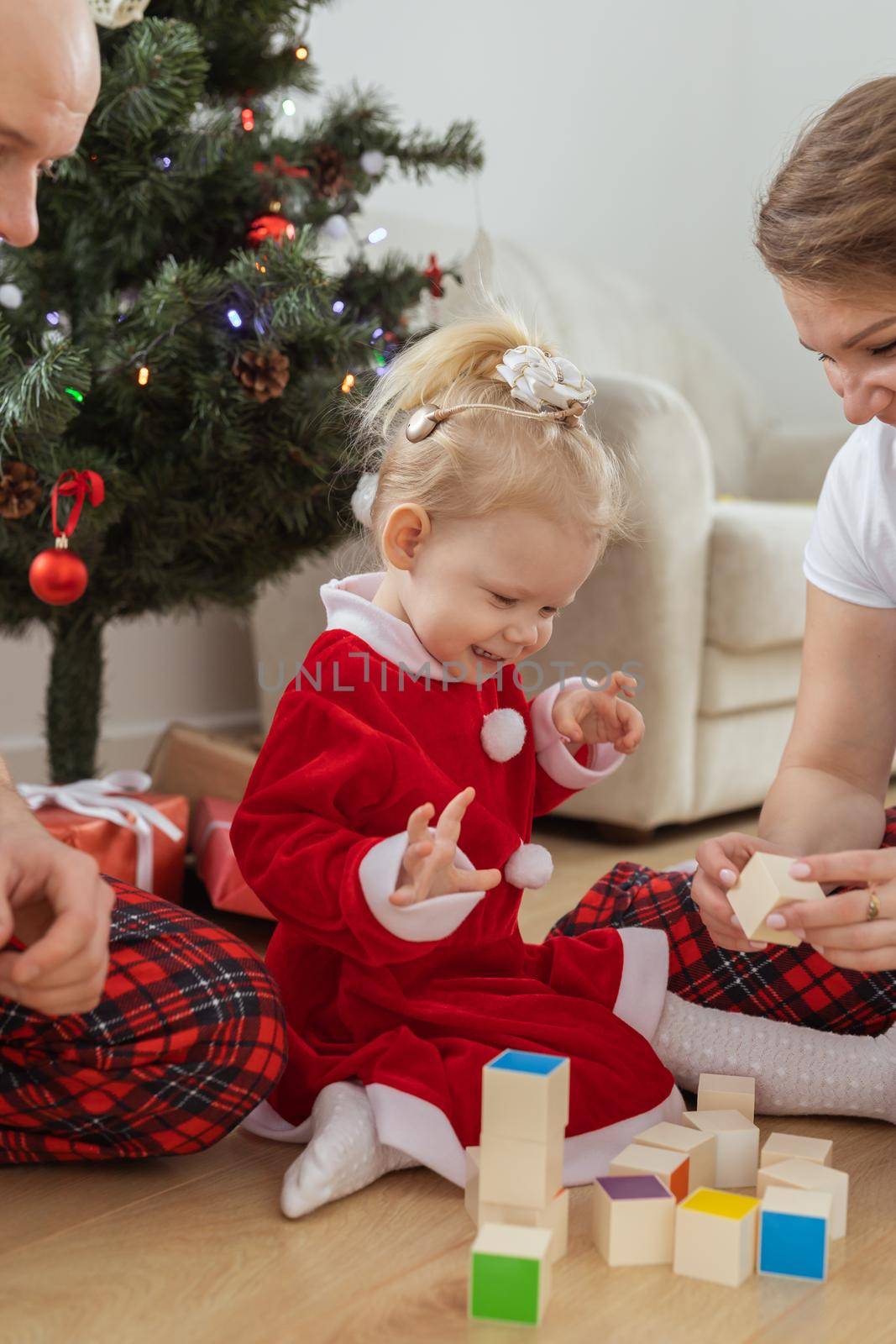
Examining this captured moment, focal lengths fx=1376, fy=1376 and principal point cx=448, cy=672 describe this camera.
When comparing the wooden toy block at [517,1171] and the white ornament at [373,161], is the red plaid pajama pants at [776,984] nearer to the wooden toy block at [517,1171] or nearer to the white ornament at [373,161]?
the wooden toy block at [517,1171]

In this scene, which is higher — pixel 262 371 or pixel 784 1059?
pixel 262 371

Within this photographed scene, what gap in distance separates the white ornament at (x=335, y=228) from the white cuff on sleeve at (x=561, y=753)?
0.73 meters

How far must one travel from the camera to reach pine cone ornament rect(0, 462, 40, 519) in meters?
1.42

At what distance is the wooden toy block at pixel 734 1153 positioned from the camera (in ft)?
3.24

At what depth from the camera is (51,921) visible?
0.83 meters

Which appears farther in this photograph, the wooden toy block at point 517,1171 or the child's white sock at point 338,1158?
the child's white sock at point 338,1158

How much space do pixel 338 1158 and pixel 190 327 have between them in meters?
0.89

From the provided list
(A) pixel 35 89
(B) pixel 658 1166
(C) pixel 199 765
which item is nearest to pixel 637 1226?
(B) pixel 658 1166

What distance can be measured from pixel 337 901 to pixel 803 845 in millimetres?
422

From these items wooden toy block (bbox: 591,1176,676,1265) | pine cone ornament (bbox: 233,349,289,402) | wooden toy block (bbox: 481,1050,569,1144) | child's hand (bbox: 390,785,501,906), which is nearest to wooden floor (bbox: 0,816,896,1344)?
wooden toy block (bbox: 591,1176,676,1265)

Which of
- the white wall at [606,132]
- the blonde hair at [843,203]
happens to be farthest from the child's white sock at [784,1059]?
the white wall at [606,132]

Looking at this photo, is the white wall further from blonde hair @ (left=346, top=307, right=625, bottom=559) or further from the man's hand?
the man's hand

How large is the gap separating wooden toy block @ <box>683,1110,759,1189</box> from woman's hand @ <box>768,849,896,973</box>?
0.49 ft

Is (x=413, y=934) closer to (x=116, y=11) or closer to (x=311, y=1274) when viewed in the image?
(x=311, y=1274)
